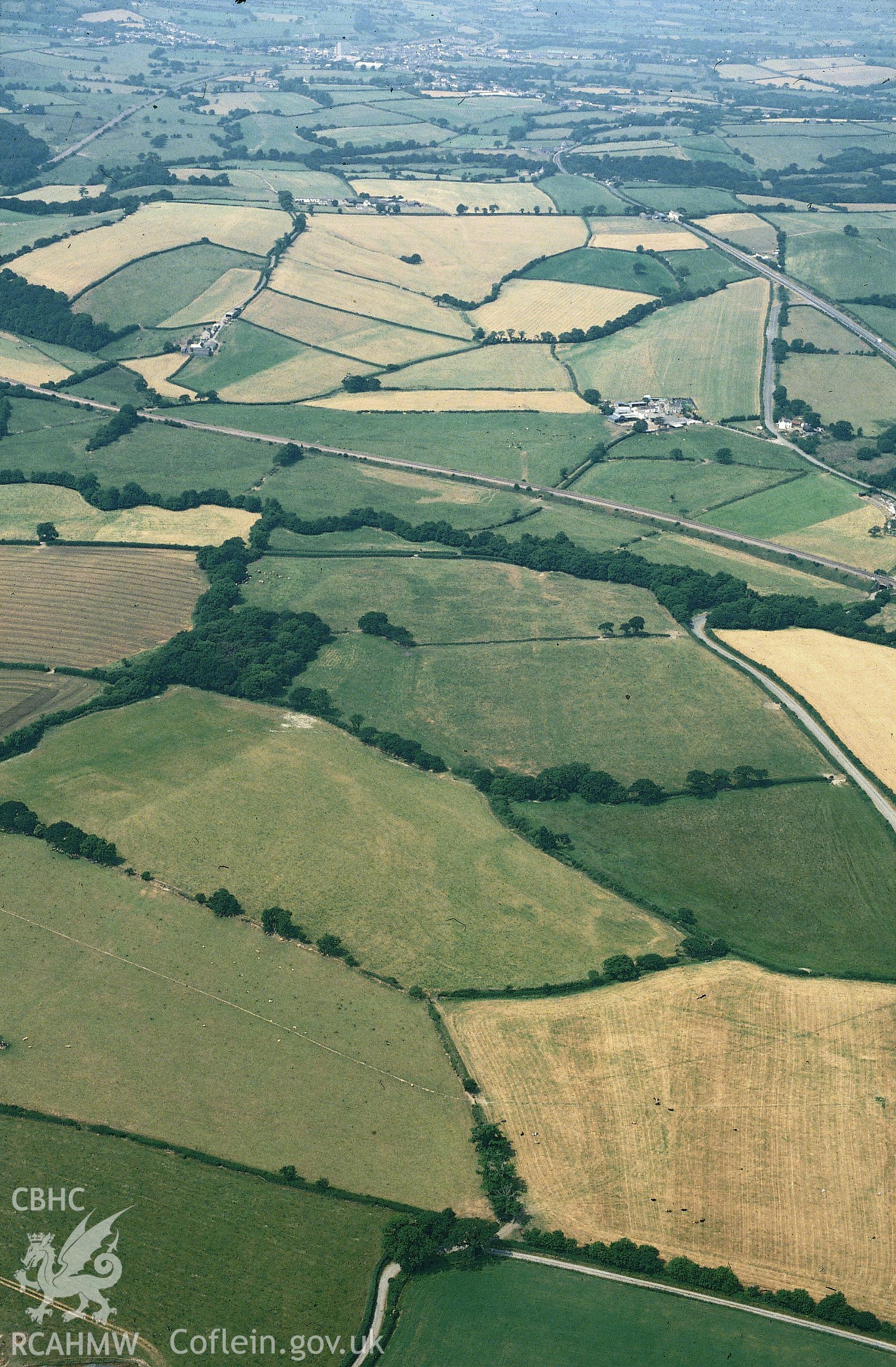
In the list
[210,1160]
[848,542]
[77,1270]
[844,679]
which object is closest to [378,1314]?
[210,1160]

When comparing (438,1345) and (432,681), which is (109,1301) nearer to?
(438,1345)

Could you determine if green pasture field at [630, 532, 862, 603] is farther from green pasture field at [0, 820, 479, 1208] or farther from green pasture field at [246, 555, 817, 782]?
green pasture field at [0, 820, 479, 1208]

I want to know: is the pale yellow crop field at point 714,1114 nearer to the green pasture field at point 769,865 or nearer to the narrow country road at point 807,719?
the green pasture field at point 769,865

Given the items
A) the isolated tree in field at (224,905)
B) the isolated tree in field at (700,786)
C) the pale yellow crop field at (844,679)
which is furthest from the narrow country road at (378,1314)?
the pale yellow crop field at (844,679)

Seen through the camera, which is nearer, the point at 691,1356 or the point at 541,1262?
the point at 691,1356

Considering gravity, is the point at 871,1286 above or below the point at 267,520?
below

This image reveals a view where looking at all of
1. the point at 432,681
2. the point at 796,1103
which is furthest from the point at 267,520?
the point at 796,1103

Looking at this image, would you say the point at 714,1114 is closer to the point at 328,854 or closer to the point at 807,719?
the point at 328,854
